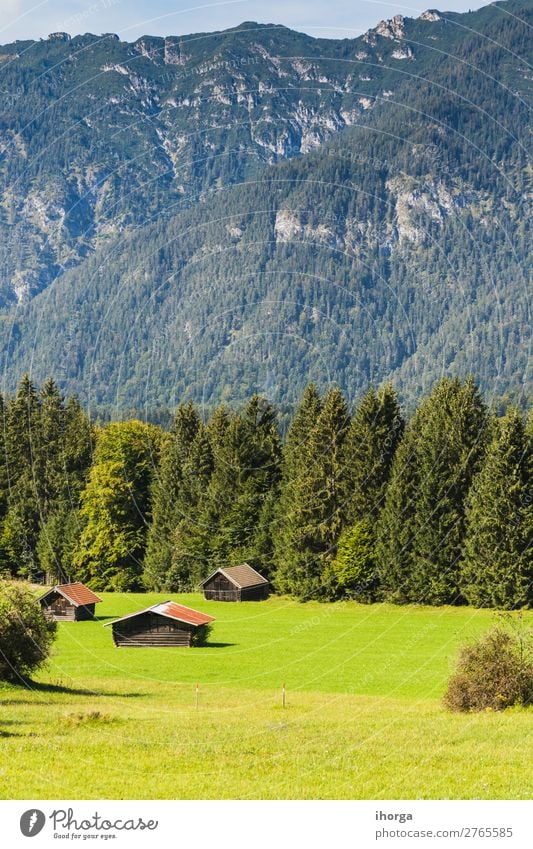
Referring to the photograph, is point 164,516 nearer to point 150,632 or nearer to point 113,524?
point 113,524

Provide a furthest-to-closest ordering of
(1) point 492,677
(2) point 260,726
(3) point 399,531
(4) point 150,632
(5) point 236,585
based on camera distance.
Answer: (5) point 236,585 < (3) point 399,531 < (4) point 150,632 < (1) point 492,677 < (2) point 260,726

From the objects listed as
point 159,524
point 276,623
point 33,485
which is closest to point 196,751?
point 276,623

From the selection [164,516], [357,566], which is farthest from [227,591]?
[357,566]

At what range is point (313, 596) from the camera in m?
82.6

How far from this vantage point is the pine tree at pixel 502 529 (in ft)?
240

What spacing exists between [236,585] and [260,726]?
166 ft

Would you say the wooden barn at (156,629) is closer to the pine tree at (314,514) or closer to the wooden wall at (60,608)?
the wooden wall at (60,608)

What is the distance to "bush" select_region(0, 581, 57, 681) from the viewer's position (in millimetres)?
43562

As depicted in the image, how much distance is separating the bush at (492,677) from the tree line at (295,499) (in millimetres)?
35168

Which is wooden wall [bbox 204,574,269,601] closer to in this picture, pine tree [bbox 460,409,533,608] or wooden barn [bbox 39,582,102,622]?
wooden barn [bbox 39,582,102,622]

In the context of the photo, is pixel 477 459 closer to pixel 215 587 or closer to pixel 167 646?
pixel 215 587
